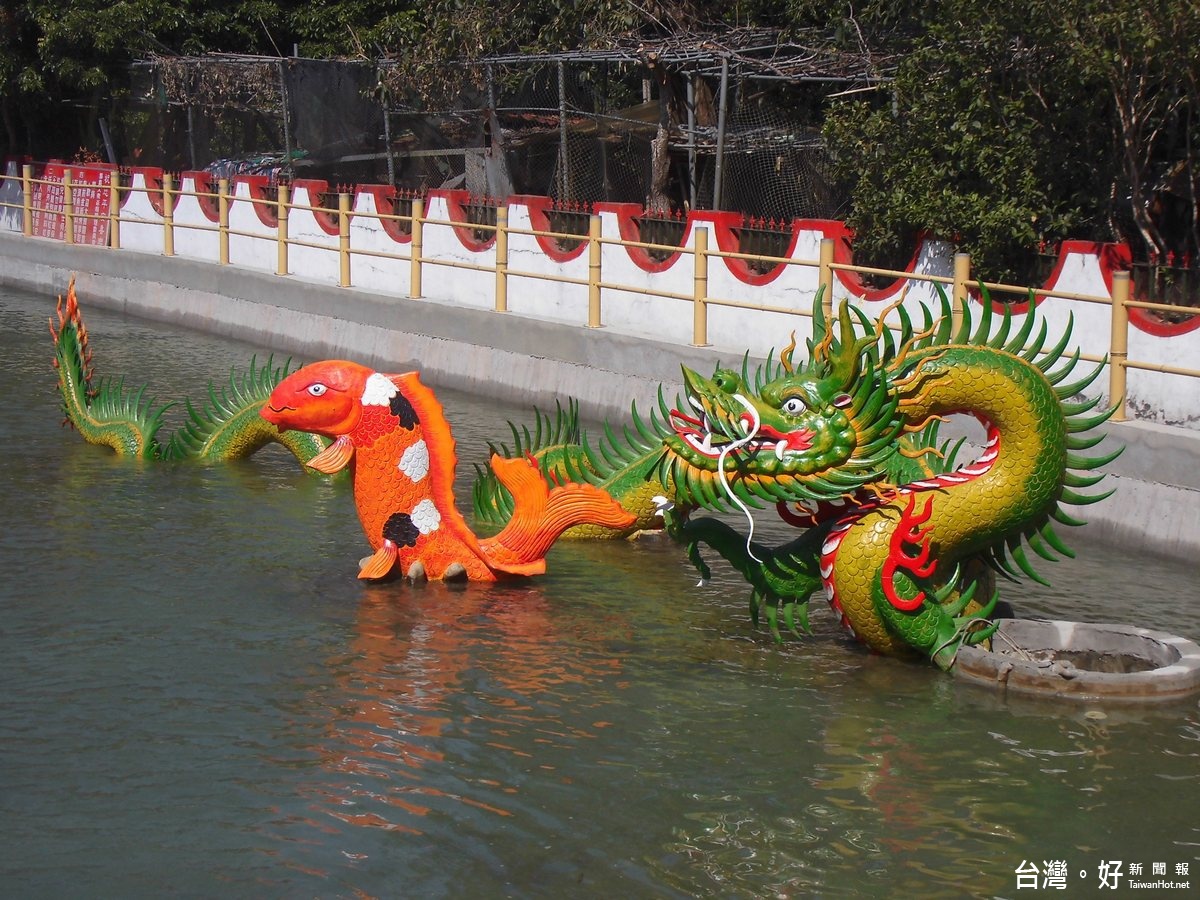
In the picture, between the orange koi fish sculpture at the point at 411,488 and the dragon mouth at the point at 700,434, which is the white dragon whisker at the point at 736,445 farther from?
the orange koi fish sculpture at the point at 411,488

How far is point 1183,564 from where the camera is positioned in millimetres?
9609

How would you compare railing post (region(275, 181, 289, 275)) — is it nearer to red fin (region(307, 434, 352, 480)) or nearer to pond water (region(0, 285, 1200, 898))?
pond water (region(0, 285, 1200, 898))

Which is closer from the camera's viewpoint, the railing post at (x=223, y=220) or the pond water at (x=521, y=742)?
the pond water at (x=521, y=742)

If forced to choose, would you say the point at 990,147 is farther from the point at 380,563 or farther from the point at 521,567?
the point at 380,563

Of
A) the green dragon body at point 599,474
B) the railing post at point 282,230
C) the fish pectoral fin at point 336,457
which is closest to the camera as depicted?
the fish pectoral fin at point 336,457

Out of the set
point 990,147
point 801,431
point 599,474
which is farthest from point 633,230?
point 801,431

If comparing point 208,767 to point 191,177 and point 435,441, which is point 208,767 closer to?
point 435,441

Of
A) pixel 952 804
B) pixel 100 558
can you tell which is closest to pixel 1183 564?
pixel 952 804

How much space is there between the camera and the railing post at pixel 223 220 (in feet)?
62.2

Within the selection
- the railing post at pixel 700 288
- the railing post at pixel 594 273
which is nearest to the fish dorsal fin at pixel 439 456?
the railing post at pixel 700 288

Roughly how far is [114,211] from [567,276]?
859 centimetres

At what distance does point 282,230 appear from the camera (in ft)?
59.8

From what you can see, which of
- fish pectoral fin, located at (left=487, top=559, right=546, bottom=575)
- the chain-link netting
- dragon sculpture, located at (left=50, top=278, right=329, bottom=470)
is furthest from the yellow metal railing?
dragon sculpture, located at (left=50, top=278, right=329, bottom=470)

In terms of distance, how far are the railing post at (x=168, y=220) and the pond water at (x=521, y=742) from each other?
1106 cm
